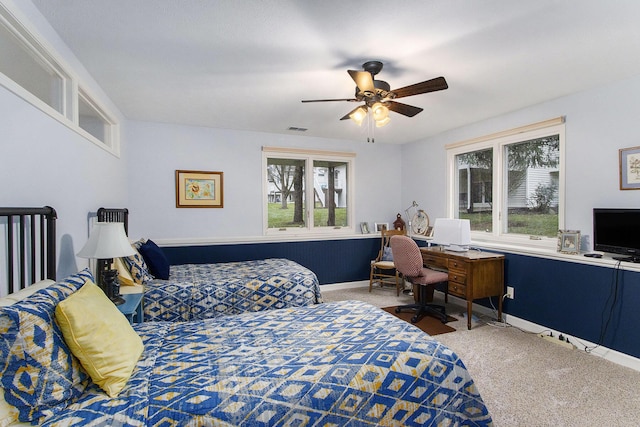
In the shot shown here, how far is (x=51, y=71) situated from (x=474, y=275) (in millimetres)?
4077

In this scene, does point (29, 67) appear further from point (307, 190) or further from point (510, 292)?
point (510, 292)

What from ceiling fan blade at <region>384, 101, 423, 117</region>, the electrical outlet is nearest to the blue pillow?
ceiling fan blade at <region>384, 101, 423, 117</region>

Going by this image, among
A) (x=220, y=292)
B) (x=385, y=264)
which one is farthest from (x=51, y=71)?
(x=385, y=264)

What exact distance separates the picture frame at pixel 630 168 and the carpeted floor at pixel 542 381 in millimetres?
1539

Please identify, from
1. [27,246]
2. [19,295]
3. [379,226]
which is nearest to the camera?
[19,295]

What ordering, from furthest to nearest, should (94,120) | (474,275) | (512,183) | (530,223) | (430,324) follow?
(512,183) → (530,223) → (430,324) → (474,275) → (94,120)

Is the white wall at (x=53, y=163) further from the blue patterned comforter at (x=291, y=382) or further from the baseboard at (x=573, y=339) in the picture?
the baseboard at (x=573, y=339)

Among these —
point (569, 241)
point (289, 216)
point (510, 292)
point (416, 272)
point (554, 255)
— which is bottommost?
point (510, 292)

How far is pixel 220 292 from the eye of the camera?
297 centimetres

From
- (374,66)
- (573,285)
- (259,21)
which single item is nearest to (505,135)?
(573,285)

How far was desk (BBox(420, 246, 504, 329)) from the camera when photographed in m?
3.42

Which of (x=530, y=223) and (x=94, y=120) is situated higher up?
(x=94, y=120)

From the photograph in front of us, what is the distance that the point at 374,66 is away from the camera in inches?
98.9

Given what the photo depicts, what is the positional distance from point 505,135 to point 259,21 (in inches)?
128
